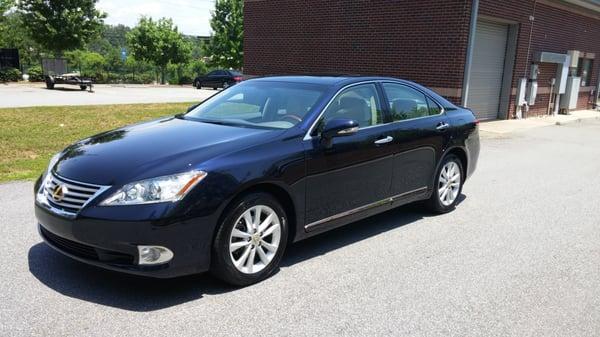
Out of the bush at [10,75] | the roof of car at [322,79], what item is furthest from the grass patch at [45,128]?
the bush at [10,75]

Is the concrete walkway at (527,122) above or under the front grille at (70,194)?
under

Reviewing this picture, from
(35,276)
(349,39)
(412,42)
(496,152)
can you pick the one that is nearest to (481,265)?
(35,276)

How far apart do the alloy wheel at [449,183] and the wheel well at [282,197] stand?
2.36m

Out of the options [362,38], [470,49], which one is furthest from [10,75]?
[470,49]

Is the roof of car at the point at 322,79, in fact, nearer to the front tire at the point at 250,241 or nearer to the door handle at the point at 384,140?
the door handle at the point at 384,140

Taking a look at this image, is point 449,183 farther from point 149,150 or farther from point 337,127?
point 149,150

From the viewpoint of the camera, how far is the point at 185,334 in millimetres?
3227

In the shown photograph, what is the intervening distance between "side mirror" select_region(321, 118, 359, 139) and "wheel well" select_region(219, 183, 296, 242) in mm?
619

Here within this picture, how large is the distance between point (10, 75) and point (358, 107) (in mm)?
34508

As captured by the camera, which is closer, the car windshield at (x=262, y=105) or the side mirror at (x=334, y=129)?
the side mirror at (x=334, y=129)

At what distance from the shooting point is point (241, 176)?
148 inches

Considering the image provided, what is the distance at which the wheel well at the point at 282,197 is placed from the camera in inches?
153

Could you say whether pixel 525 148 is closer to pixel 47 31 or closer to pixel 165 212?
pixel 165 212

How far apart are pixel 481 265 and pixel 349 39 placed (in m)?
14.1
